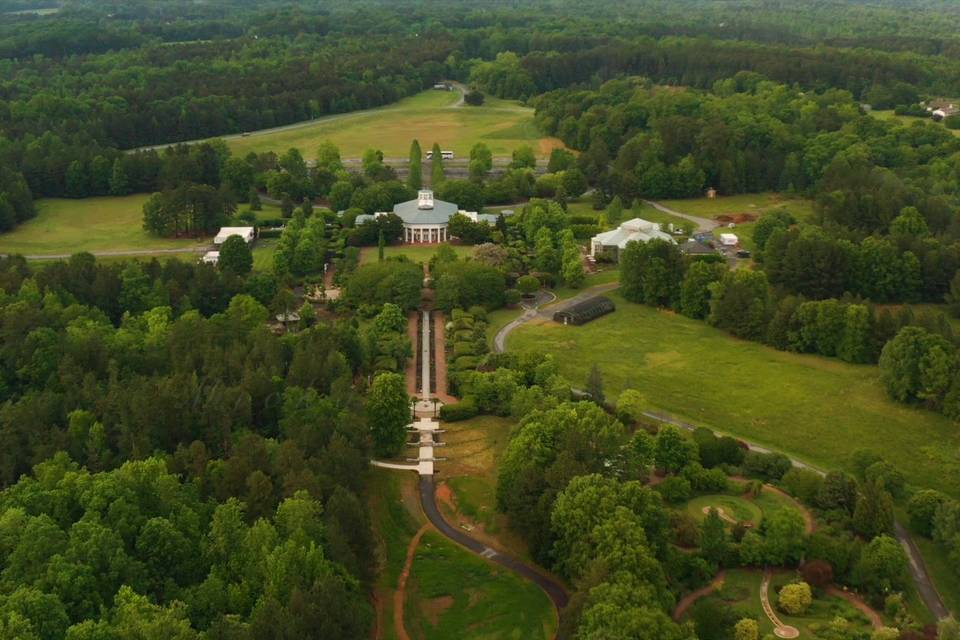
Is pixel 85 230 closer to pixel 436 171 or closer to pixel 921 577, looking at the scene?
pixel 436 171

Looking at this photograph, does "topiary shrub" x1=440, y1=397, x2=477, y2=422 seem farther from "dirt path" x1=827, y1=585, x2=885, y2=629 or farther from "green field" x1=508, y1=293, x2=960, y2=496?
"dirt path" x1=827, y1=585, x2=885, y2=629

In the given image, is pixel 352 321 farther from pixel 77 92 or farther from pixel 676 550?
pixel 77 92

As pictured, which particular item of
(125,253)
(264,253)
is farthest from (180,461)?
(125,253)

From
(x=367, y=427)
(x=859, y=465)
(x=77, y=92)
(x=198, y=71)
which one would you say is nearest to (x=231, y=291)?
(x=367, y=427)

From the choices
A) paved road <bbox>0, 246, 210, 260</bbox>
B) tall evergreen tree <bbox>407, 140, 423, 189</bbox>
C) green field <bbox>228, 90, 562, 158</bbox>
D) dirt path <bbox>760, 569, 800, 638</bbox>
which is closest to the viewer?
dirt path <bbox>760, 569, 800, 638</bbox>

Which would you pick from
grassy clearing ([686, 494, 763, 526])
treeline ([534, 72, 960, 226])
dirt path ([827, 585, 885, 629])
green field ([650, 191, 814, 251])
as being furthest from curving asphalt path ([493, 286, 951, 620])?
treeline ([534, 72, 960, 226])
